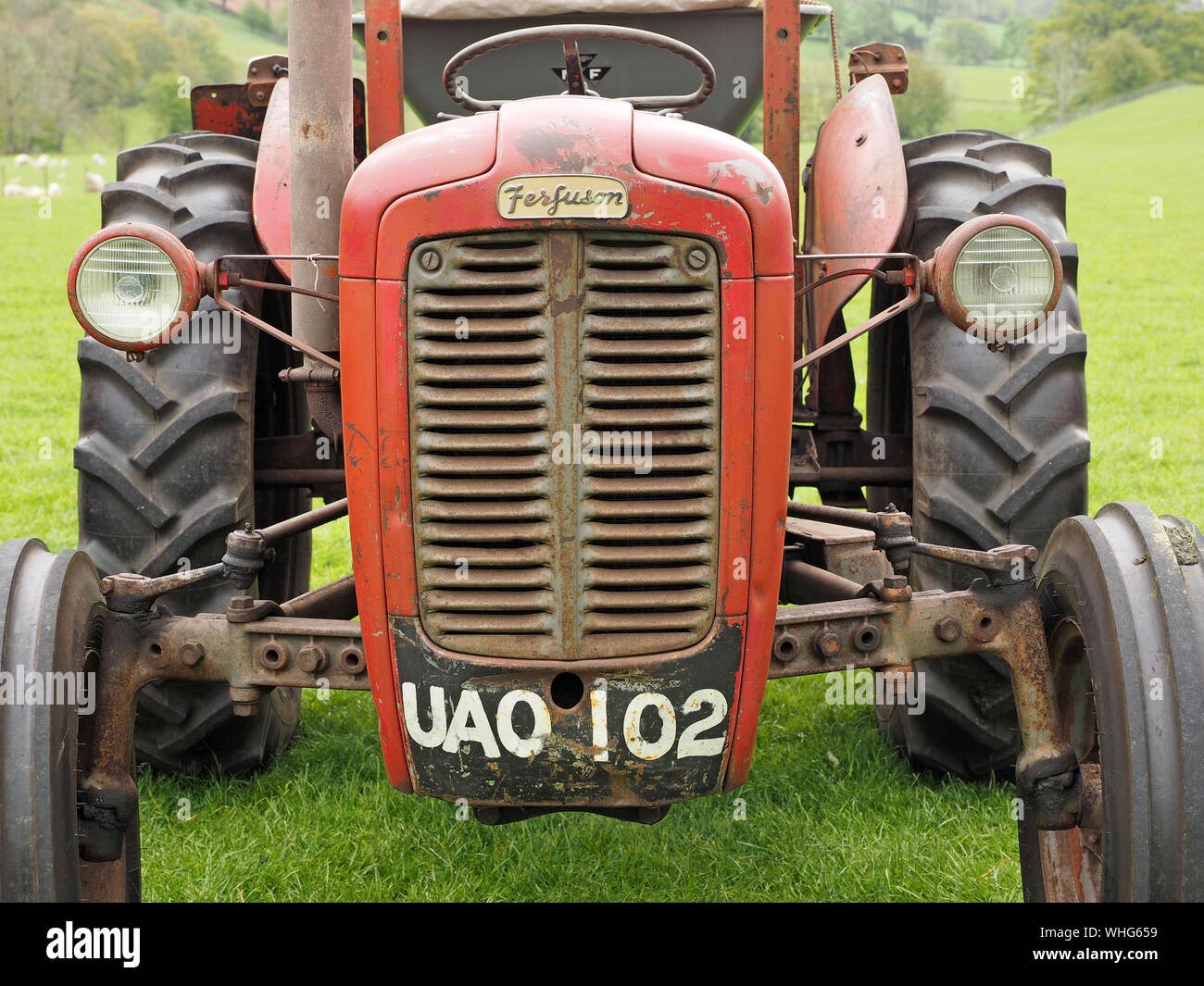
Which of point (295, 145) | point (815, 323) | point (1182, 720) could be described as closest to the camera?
point (1182, 720)

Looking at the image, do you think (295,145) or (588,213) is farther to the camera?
(295,145)

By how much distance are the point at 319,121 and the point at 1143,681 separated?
80.5 inches

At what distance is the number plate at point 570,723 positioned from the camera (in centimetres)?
243

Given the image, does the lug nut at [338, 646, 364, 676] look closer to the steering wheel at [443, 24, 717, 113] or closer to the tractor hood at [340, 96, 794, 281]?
the tractor hood at [340, 96, 794, 281]

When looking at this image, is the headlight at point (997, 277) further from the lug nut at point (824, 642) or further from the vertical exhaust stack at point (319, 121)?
the vertical exhaust stack at point (319, 121)

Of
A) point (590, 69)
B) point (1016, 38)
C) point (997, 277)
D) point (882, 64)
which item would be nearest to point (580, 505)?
point (997, 277)

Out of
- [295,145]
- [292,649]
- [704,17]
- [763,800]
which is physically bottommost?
[763,800]

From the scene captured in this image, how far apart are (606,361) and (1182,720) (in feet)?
4.08

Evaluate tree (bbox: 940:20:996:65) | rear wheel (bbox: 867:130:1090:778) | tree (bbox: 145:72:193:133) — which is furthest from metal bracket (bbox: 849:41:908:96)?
tree (bbox: 940:20:996:65)

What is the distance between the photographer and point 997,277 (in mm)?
2707

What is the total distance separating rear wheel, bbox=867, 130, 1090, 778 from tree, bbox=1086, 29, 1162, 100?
57.2 metres

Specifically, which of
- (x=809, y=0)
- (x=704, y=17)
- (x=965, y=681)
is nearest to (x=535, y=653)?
(x=965, y=681)
